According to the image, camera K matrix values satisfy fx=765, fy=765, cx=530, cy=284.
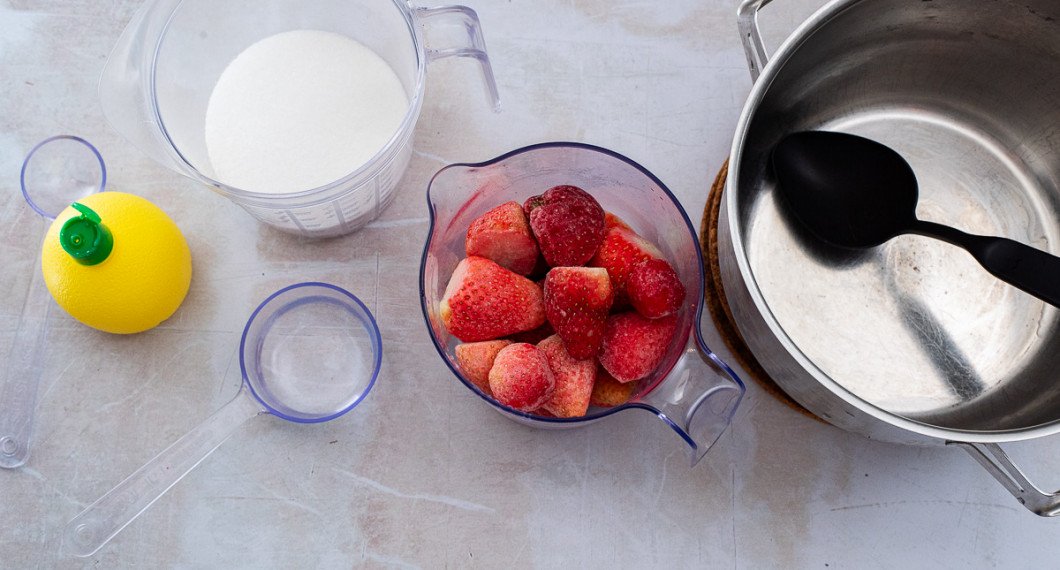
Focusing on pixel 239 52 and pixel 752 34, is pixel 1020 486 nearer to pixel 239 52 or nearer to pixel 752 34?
pixel 752 34

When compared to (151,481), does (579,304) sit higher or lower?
higher

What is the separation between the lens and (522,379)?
0.68 meters

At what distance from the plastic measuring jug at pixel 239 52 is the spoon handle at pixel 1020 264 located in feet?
1.75

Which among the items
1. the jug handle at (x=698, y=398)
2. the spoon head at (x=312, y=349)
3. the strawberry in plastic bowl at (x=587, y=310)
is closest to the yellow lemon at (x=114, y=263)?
the spoon head at (x=312, y=349)

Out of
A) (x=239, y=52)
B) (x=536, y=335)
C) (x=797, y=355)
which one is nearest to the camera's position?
(x=797, y=355)

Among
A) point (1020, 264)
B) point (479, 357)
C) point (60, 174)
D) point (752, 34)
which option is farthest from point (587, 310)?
point (60, 174)

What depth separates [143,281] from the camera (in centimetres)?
80

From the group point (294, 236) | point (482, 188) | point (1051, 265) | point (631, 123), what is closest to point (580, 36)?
point (631, 123)

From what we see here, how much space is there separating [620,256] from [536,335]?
0.12 meters

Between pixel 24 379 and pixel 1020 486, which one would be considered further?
pixel 24 379

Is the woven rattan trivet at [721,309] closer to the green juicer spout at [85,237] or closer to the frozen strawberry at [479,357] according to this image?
the frozen strawberry at [479,357]

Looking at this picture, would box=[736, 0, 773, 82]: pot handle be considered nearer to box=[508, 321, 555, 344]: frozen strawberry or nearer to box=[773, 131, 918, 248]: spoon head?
box=[773, 131, 918, 248]: spoon head

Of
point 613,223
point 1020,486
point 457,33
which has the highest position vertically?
point 457,33

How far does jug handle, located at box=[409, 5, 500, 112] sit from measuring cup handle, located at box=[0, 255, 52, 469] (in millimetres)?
523
